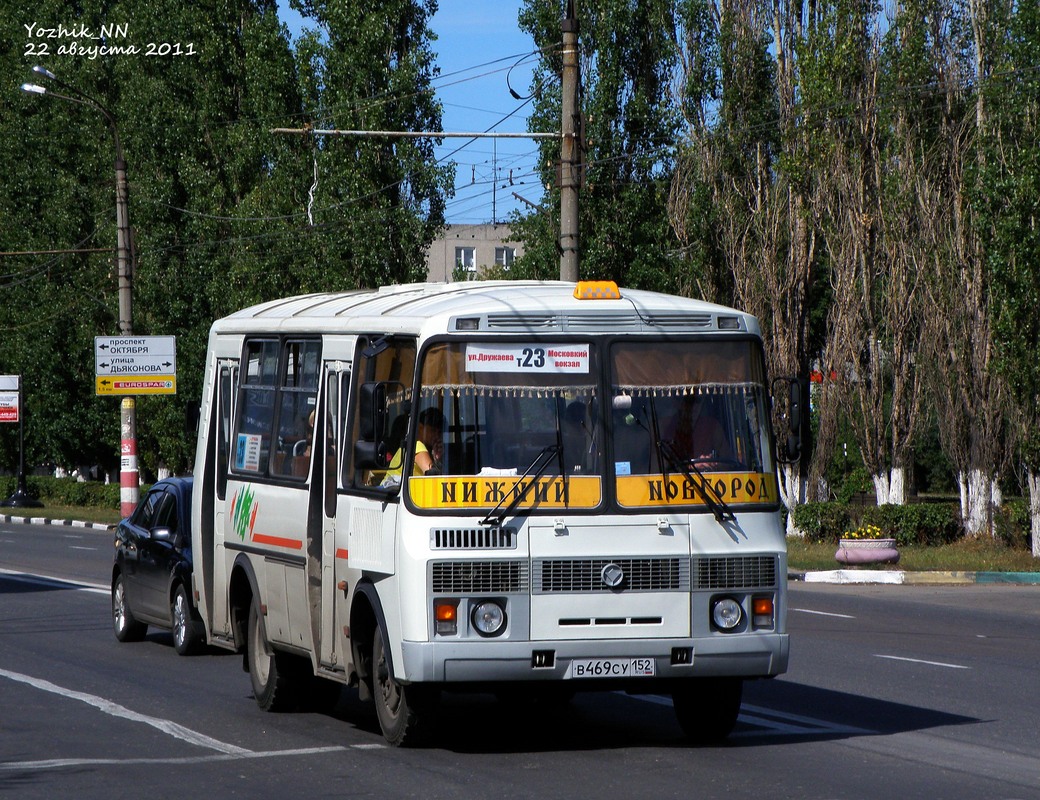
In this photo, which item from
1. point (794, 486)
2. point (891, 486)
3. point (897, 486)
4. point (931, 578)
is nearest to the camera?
point (931, 578)

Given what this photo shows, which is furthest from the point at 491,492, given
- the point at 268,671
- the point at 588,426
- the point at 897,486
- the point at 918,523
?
the point at 897,486

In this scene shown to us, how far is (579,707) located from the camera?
11789mm

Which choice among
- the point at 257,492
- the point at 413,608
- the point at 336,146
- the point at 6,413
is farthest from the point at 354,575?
the point at 6,413

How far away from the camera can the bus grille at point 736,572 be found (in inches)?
376

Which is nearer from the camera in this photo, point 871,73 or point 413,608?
point 413,608

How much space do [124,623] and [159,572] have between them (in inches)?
41.8

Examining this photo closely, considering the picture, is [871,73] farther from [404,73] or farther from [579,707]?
[579,707]

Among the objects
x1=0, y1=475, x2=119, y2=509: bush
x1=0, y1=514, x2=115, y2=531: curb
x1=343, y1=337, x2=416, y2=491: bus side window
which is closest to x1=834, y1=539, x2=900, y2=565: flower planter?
x1=343, y1=337, x2=416, y2=491: bus side window

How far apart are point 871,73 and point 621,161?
20.4 feet

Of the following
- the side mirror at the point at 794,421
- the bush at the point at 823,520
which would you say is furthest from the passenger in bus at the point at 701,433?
the bush at the point at 823,520

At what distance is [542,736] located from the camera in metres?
10.4

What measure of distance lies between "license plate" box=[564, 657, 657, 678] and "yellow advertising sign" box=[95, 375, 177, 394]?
25465mm

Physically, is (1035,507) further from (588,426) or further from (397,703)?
(397,703)

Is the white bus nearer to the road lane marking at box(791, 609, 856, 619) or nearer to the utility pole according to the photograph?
the road lane marking at box(791, 609, 856, 619)
